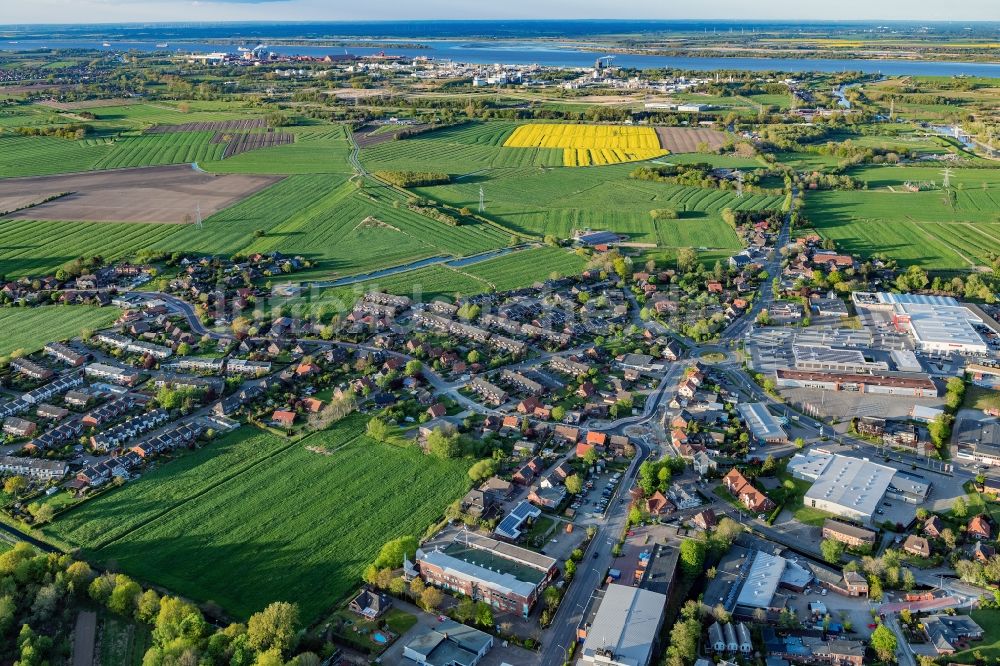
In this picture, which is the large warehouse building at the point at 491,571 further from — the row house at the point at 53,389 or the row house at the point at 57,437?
the row house at the point at 53,389

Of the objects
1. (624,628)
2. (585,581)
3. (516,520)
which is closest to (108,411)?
(516,520)

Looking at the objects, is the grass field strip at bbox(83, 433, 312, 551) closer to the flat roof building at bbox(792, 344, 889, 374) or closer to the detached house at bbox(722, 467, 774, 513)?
the detached house at bbox(722, 467, 774, 513)

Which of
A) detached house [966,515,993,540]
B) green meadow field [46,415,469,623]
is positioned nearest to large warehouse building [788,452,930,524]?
detached house [966,515,993,540]

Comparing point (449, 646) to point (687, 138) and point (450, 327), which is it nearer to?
point (450, 327)

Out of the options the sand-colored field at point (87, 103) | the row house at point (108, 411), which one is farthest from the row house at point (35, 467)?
the sand-colored field at point (87, 103)

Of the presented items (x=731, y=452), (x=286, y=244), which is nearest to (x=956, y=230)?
(x=731, y=452)

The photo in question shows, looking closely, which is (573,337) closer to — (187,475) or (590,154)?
(187,475)

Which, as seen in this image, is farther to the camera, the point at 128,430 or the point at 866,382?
the point at 866,382

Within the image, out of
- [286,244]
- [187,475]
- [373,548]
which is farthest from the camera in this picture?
[286,244]
